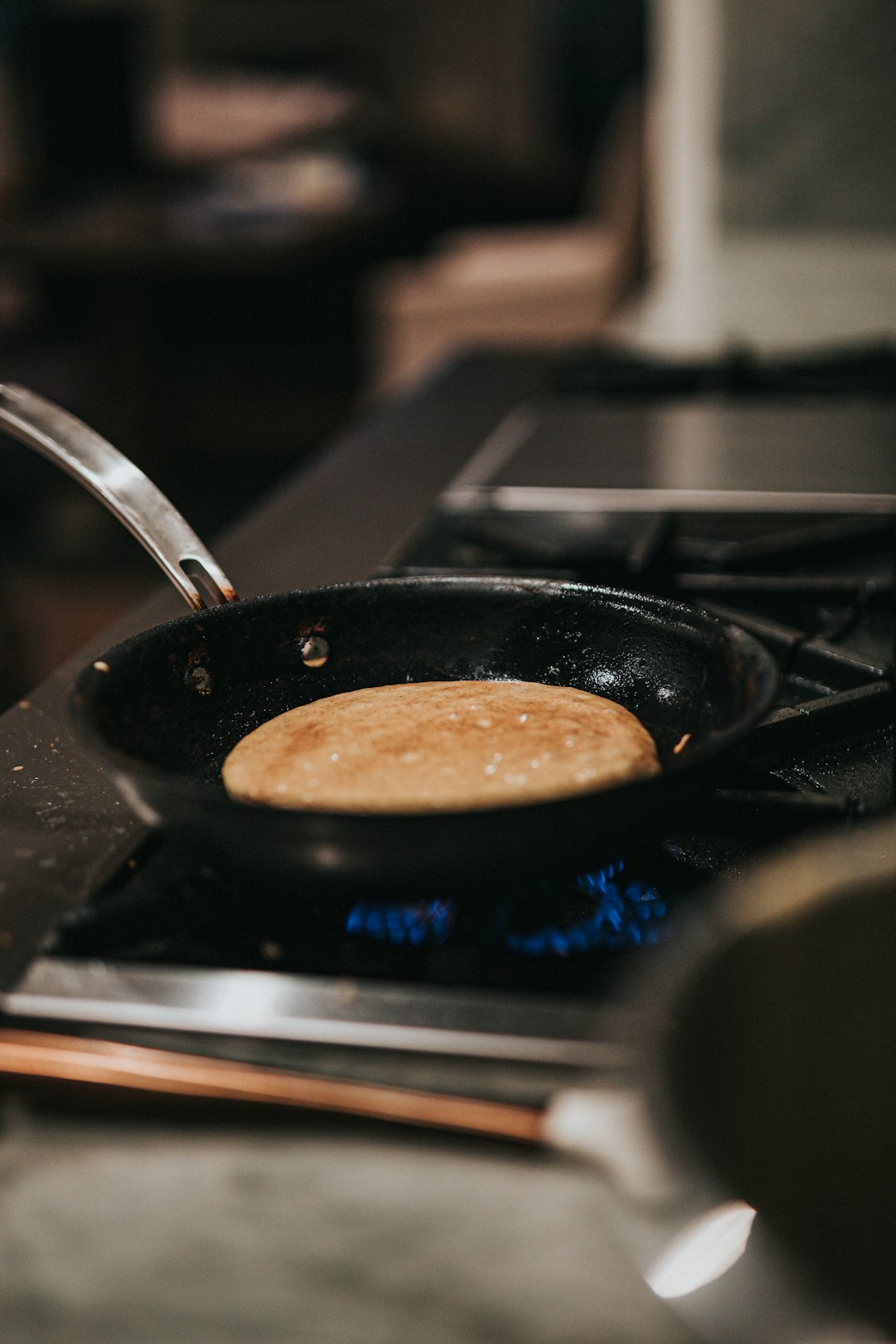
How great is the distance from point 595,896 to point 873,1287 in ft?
0.63

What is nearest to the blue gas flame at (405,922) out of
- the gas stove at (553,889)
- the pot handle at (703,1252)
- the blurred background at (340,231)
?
the gas stove at (553,889)

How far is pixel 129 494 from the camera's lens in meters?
0.69

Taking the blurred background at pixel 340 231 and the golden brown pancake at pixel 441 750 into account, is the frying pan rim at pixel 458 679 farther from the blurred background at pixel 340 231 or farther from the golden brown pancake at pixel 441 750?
the blurred background at pixel 340 231

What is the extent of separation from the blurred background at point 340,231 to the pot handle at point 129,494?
4.39ft

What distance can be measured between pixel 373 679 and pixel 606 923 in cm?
27

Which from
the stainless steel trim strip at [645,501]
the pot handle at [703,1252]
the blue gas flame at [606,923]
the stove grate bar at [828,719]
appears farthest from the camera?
the stainless steel trim strip at [645,501]

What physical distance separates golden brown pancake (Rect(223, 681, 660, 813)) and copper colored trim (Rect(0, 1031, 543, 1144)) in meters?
0.11

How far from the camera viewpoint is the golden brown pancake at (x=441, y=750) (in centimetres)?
52

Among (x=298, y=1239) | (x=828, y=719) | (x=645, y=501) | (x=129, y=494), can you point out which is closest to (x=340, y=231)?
(x=645, y=501)

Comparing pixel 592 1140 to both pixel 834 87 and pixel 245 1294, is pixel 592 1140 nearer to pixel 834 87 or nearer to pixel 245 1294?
pixel 245 1294

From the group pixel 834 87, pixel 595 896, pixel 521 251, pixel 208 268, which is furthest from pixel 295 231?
pixel 595 896

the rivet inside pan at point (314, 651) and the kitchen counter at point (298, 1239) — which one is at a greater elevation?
the rivet inside pan at point (314, 651)

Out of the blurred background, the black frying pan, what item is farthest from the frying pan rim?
the blurred background

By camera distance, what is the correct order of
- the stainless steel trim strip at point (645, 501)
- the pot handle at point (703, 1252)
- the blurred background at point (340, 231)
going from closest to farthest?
the pot handle at point (703, 1252)
the stainless steel trim strip at point (645, 501)
the blurred background at point (340, 231)
